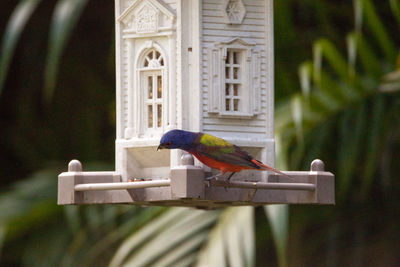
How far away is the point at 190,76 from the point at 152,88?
233mm

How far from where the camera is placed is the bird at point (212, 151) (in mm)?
4910

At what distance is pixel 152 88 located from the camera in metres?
5.41

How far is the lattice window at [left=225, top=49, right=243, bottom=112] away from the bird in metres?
0.42

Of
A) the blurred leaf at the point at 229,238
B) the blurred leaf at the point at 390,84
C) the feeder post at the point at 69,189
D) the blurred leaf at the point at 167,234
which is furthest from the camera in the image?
the blurred leaf at the point at 390,84

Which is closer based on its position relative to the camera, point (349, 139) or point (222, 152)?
point (222, 152)

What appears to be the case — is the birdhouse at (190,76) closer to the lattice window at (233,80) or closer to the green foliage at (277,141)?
the lattice window at (233,80)

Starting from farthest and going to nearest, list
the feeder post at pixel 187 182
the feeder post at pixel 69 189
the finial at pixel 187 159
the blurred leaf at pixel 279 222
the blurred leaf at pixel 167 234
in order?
1. the blurred leaf at pixel 167 234
2. the blurred leaf at pixel 279 222
3. the feeder post at pixel 69 189
4. the finial at pixel 187 159
5. the feeder post at pixel 187 182

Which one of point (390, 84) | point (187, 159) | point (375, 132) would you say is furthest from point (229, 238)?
point (187, 159)

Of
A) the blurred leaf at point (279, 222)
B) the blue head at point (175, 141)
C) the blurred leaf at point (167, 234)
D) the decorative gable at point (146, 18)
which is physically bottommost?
the blurred leaf at point (167, 234)

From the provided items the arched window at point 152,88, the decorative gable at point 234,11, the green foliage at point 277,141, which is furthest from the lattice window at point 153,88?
the green foliage at point 277,141

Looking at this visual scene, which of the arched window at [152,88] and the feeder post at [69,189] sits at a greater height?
the arched window at [152,88]

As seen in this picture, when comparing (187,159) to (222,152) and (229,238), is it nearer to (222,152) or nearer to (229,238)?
(222,152)

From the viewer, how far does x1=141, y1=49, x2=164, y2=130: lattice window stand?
5.36 m

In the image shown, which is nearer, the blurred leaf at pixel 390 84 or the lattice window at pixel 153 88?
the lattice window at pixel 153 88
